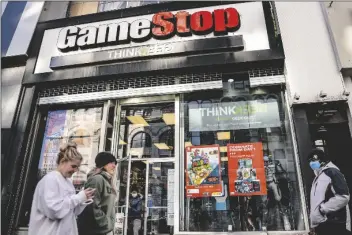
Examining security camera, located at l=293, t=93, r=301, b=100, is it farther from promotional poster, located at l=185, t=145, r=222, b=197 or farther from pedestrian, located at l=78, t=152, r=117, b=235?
pedestrian, located at l=78, t=152, r=117, b=235

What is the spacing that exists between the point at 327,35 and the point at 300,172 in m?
3.33

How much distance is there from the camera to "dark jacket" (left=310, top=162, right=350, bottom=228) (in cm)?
418

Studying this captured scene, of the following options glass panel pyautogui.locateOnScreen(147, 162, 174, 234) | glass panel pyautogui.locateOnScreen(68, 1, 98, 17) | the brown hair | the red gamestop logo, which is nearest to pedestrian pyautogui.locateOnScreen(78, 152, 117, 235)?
the brown hair

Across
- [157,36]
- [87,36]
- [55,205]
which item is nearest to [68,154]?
[55,205]

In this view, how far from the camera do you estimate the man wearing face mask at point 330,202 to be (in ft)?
13.8

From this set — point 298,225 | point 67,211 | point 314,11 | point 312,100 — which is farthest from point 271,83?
point 67,211

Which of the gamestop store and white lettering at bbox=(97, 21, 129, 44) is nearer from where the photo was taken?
the gamestop store

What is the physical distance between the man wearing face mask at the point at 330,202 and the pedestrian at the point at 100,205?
331 cm

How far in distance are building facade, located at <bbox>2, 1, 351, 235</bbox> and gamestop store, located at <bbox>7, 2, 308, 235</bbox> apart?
0.03m

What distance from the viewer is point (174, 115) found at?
7.11m

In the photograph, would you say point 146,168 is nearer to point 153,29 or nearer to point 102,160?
point 102,160

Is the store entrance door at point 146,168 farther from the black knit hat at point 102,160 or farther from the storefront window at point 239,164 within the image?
the black knit hat at point 102,160

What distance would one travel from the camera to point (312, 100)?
5.96 meters

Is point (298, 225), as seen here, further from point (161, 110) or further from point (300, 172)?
point (161, 110)
